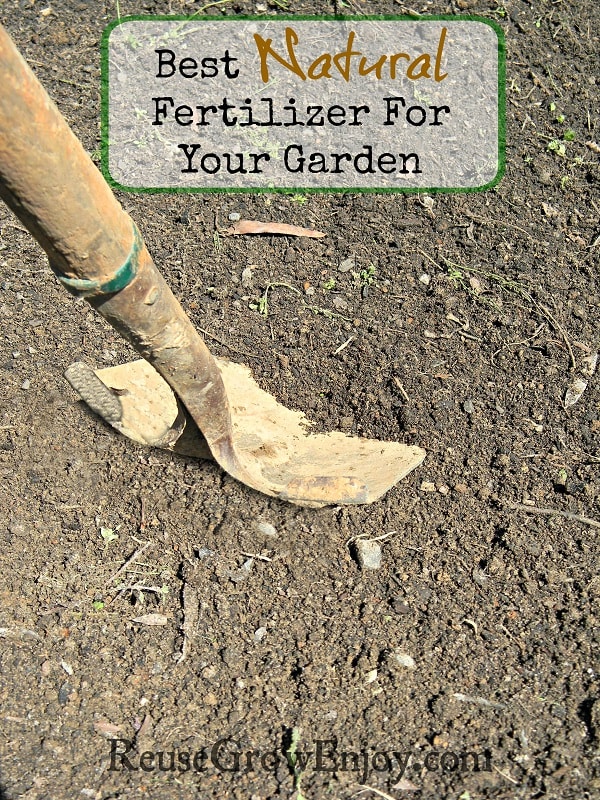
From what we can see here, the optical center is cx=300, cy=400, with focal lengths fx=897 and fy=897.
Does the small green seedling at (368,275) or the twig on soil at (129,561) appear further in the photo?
the small green seedling at (368,275)

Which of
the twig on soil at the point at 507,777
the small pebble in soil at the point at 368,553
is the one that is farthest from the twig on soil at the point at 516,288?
the twig on soil at the point at 507,777

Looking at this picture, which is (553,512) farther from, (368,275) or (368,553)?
(368,275)

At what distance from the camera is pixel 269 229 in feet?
11.0

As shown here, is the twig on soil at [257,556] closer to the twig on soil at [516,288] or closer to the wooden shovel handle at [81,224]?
the wooden shovel handle at [81,224]

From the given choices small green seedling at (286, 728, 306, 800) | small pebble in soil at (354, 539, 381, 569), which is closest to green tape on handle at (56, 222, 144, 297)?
small pebble in soil at (354, 539, 381, 569)

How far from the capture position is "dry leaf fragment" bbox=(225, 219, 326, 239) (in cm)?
335

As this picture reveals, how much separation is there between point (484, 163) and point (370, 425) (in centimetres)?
138

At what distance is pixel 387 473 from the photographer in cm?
262

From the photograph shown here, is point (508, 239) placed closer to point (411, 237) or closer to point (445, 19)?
point (411, 237)

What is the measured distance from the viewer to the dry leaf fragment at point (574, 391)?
2.90 m

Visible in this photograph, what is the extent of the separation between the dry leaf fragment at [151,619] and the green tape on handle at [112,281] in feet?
2.96

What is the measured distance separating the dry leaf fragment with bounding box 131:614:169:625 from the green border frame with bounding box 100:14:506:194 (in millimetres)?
1786

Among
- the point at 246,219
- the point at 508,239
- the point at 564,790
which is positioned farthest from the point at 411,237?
the point at 564,790

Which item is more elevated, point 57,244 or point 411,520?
point 57,244
